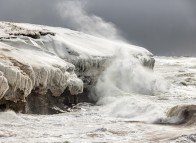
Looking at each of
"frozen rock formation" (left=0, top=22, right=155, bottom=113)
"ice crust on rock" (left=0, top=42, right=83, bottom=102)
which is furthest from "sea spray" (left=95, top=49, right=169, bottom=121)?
"ice crust on rock" (left=0, top=42, right=83, bottom=102)

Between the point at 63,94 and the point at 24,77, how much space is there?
518cm

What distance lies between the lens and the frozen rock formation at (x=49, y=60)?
16.1 m

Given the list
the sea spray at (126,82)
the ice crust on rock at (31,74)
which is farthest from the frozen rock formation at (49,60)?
the sea spray at (126,82)

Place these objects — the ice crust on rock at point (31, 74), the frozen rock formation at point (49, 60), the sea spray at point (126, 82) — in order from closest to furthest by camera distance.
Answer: the ice crust on rock at point (31, 74), the frozen rock formation at point (49, 60), the sea spray at point (126, 82)

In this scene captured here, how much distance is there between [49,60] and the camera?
20.8m

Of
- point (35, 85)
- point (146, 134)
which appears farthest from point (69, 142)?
point (35, 85)

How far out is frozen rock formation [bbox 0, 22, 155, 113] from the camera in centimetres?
1614

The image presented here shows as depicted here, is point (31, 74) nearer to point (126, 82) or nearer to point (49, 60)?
point (49, 60)

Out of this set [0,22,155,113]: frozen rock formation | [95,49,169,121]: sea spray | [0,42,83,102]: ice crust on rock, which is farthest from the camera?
[95,49,169,121]: sea spray

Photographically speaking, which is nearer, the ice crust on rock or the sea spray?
the ice crust on rock

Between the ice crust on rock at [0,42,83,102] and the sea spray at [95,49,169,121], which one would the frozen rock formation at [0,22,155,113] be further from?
the sea spray at [95,49,169,121]

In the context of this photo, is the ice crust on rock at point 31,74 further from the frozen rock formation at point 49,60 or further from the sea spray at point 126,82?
the sea spray at point 126,82

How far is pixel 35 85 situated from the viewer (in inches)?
722

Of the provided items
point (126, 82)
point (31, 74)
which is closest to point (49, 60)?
point (31, 74)
